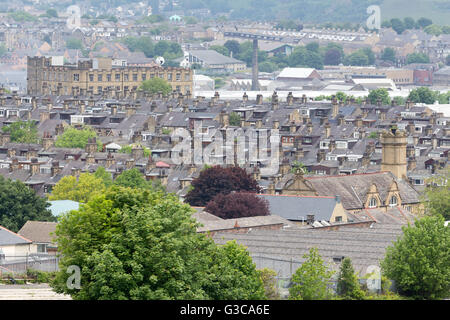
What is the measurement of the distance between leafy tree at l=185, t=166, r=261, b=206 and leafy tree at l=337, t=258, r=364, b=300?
31689 millimetres

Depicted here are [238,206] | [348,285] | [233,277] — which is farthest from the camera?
[238,206]

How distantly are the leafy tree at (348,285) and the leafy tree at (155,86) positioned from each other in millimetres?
126472

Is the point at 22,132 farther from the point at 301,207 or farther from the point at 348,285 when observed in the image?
the point at 348,285

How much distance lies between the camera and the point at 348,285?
5144 cm

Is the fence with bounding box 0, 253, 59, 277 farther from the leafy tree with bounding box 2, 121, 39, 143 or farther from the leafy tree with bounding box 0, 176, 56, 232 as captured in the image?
the leafy tree with bounding box 2, 121, 39, 143

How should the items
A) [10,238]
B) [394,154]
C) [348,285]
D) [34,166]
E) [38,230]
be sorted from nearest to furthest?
[348,285]
[10,238]
[38,230]
[394,154]
[34,166]

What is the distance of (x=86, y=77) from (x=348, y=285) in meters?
Answer: 135

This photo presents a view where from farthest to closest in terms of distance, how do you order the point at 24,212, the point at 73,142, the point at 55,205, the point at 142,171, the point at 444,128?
the point at 444,128, the point at 73,142, the point at 142,171, the point at 55,205, the point at 24,212

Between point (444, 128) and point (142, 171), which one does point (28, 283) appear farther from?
point (444, 128)

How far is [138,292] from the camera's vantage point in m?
43.4

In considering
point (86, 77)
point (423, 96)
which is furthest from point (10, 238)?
point (423, 96)
